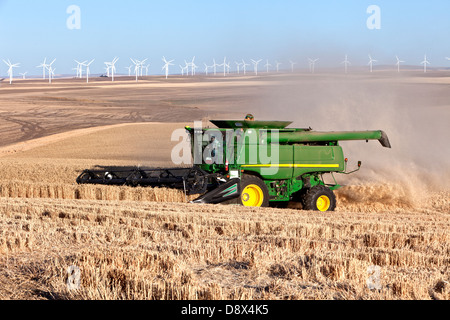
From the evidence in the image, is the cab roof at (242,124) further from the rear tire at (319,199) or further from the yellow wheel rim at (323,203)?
the yellow wheel rim at (323,203)

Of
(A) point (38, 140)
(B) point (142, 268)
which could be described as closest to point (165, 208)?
(B) point (142, 268)

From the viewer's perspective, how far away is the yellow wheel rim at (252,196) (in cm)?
1290

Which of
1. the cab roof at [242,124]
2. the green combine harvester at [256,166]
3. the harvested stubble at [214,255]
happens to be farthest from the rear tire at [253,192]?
the harvested stubble at [214,255]

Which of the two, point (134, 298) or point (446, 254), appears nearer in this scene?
point (134, 298)

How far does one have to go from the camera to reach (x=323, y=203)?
13594 millimetres

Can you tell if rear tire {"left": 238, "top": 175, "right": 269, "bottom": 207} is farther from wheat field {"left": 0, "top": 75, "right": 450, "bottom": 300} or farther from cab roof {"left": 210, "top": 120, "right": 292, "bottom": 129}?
cab roof {"left": 210, "top": 120, "right": 292, "bottom": 129}

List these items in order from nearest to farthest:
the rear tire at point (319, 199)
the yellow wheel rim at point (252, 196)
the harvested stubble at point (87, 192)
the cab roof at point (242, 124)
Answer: the yellow wheel rim at point (252, 196)
the cab roof at point (242, 124)
the rear tire at point (319, 199)
the harvested stubble at point (87, 192)

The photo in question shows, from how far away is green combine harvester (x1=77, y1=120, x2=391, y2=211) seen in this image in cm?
1271

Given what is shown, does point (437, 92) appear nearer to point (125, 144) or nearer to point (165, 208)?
point (125, 144)

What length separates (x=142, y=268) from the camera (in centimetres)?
595

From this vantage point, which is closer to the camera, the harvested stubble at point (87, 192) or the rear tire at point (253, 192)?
the rear tire at point (253, 192)

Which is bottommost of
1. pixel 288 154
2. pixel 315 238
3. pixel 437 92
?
pixel 315 238

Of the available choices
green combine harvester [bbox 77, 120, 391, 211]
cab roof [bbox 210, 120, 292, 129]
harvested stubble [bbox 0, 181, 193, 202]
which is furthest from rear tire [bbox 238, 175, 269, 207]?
harvested stubble [bbox 0, 181, 193, 202]
